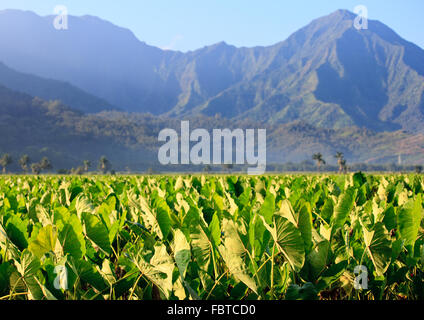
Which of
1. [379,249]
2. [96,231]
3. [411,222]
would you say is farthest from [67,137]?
[379,249]

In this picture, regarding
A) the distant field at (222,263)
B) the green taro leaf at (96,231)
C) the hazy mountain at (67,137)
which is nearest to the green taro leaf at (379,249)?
the distant field at (222,263)

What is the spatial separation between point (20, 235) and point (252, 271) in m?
0.92

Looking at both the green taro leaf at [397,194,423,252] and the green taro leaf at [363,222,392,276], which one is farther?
the green taro leaf at [397,194,423,252]

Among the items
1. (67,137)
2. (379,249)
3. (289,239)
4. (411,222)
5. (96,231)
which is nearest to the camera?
(289,239)

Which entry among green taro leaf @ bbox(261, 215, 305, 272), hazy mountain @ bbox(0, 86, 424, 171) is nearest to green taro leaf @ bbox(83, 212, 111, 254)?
green taro leaf @ bbox(261, 215, 305, 272)

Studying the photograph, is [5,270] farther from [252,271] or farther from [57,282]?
[252,271]

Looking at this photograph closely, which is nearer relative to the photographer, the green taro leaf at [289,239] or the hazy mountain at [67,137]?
the green taro leaf at [289,239]

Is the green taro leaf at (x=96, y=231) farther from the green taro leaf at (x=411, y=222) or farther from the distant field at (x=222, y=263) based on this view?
the green taro leaf at (x=411, y=222)

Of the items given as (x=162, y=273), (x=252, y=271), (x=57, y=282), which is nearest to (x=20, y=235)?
(x=57, y=282)

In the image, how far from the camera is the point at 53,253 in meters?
1.36

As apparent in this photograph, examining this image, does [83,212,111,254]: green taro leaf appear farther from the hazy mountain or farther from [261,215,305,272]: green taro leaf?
the hazy mountain

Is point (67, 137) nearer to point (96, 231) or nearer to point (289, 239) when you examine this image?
point (96, 231)

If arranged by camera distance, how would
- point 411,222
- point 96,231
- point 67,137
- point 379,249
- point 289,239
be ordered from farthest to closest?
point 67,137 < point 411,222 < point 96,231 < point 379,249 < point 289,239

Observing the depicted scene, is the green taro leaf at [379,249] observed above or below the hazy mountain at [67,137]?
below
